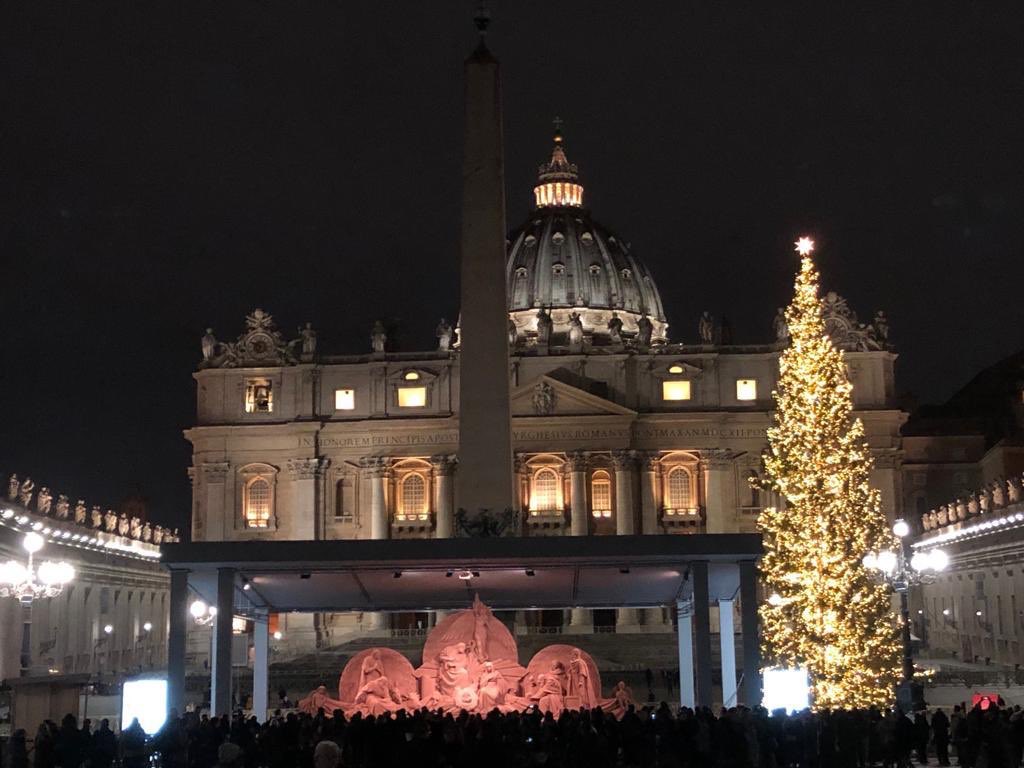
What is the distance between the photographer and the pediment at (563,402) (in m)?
90.2

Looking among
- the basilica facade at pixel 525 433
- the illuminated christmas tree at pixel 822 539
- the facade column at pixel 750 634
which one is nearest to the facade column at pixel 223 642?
the facade column at pixel 750 634

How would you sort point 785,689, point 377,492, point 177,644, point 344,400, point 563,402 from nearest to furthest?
1. point 177,644
2. point 785,689
3. point 563,402
4. point 377,492
5. point 344,400

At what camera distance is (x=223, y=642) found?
29594 millimetres

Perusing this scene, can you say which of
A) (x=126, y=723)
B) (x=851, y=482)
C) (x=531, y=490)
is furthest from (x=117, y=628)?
(x=126, y=723)

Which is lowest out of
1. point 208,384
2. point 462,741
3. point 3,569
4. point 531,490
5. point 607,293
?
point 462,741

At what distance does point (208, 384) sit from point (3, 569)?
49.4 metres

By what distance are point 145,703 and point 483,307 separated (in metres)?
9.91

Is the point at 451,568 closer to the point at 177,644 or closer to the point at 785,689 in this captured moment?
the point at 177,644

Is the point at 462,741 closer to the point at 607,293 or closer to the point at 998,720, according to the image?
the point at 998,720

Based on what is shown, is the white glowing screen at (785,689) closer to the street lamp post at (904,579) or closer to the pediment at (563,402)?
the street lamp post at (904,579)

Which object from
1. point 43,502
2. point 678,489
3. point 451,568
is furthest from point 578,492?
point 451,568

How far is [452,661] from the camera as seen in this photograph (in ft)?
98.2

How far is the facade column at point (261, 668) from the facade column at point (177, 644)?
4113mm

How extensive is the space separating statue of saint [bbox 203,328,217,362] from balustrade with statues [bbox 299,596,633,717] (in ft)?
211
